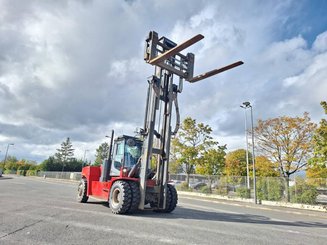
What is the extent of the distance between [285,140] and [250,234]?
2543 centimetres

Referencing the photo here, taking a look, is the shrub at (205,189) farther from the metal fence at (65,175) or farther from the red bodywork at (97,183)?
the metal fence at (65,175)

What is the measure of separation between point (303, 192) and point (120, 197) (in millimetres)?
16348

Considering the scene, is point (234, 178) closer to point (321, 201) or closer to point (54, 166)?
point (321, 201)

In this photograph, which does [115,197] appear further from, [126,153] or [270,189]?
[270,189]

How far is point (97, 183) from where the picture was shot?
1162 centimetres

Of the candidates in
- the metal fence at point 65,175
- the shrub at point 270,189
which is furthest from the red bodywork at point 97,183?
the metal fence at point 65,175

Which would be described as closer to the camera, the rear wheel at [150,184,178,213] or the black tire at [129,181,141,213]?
the black tire at [129,181,141,213]

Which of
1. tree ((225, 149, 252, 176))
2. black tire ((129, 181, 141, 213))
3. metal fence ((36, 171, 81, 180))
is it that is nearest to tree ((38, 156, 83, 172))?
metal fence ((36, 171, 81, 180))

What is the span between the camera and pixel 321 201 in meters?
18.5

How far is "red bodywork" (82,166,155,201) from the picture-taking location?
9.93m

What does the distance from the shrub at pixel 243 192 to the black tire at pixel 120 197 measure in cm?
1764

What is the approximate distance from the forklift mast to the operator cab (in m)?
0.72

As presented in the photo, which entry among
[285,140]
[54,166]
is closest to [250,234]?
[285,140]

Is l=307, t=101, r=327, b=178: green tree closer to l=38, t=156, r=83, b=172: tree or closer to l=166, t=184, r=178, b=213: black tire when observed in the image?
l=166, t=184, r=178, b=213: black tire
